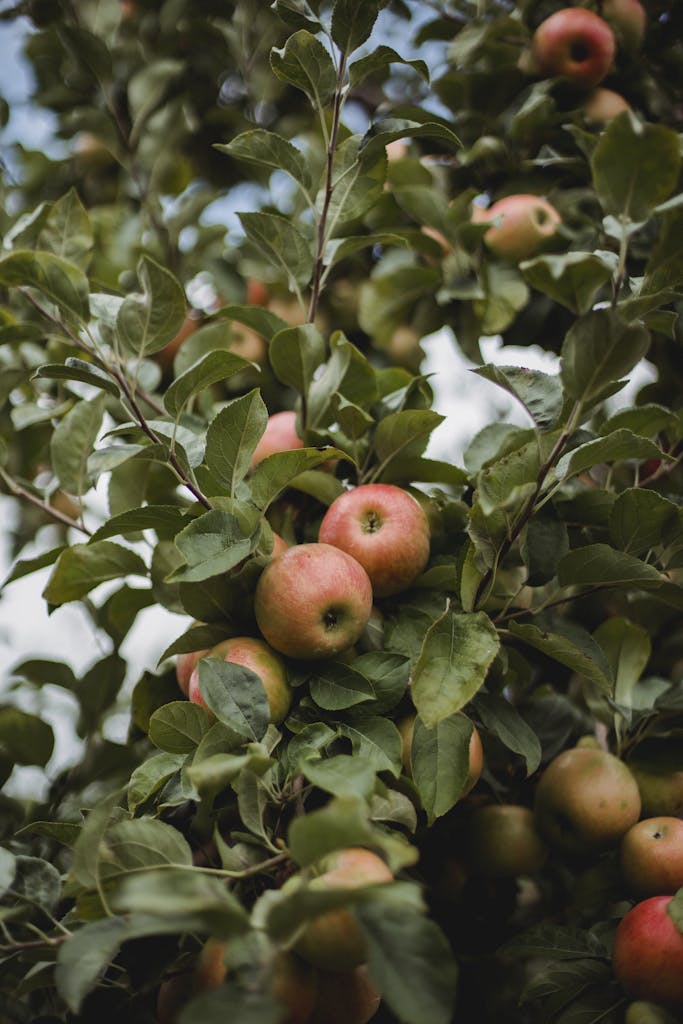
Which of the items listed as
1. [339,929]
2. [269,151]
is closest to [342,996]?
[339,929]

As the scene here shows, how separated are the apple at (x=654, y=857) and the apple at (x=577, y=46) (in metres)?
1.17

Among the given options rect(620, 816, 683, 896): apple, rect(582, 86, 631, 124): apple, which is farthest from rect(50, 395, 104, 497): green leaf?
rect(582, 86, 631, 124): apple

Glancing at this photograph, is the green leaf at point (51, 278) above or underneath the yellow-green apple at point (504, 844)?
above

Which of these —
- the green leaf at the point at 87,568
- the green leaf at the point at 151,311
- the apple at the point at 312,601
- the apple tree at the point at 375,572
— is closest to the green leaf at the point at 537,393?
the apple tree at the point at 375,572

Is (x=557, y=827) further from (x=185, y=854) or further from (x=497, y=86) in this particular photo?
(x=497, y=86)

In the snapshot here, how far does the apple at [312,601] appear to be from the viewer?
2.62 ft

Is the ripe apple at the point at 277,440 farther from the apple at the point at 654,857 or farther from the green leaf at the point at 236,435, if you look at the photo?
the apple at the point at 654,857

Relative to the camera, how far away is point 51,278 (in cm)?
93

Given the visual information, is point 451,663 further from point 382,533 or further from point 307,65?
point 307,65

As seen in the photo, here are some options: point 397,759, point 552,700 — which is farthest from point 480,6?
point 397,759

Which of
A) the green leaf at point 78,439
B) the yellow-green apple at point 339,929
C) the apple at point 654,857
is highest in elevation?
the green leaf at point 78,439

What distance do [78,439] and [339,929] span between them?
2.24 ft

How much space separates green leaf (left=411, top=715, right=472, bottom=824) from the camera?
0.76m

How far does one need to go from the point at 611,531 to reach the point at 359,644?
30 cm
